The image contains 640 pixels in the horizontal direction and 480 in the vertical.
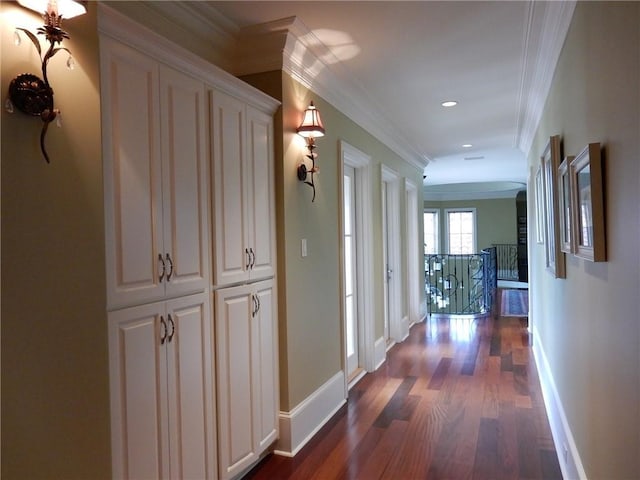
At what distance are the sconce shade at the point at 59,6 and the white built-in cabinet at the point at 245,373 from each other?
Result: 1.31 meters

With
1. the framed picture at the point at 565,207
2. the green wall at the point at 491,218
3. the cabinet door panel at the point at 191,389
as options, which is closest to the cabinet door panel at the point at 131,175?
the cabinet door panel at the point at 191,389

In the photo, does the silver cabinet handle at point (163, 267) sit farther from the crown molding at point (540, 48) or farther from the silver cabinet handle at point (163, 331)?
the crown molding at point (540, 48)

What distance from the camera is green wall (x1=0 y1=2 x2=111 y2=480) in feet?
4.22

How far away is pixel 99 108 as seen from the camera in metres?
1.56

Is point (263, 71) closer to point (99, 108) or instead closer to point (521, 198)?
point (99, 108)

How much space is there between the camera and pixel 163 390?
6.25 ft

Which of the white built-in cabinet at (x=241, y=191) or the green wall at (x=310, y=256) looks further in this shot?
the green wall at (x=310, y=256)

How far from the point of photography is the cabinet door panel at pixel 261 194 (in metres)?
2.56

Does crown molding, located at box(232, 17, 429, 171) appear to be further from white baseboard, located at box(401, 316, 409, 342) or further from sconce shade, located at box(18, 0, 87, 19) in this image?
white baseboard, located at box(401, 316, 409, 342)

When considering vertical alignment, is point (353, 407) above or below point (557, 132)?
below

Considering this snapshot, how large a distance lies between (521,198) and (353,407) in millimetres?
11036

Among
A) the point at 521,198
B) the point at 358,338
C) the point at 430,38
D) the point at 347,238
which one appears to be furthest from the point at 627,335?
the point at 521,198

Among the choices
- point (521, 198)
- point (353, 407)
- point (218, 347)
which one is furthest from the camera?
point (521, 198)

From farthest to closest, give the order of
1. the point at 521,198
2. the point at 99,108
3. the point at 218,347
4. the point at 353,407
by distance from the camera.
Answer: the point at 521,198, the point at 353,407, the point at 218,347, the point at 99,108
